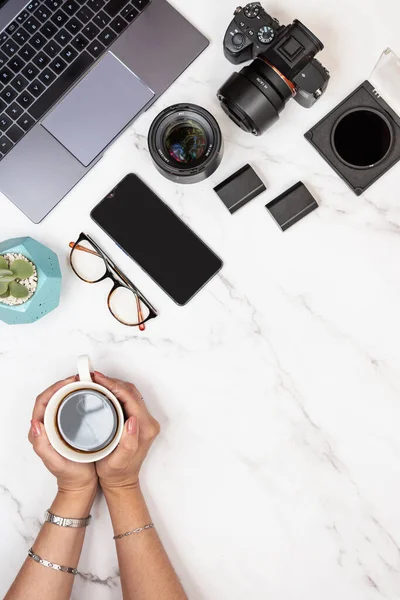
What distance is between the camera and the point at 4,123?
1012mm

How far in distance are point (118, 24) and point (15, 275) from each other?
1.52 ft

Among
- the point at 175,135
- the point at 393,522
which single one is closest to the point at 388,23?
the point at 175,135

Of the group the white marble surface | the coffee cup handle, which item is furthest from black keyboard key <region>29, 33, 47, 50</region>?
the coffee cup handle

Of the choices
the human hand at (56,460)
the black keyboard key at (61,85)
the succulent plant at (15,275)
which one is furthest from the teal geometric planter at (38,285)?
the black keyboard key at (61,85)

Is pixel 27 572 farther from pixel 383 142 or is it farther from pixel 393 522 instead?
pixel 383 142

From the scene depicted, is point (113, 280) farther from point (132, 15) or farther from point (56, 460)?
point (132, 15)

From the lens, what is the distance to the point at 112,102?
3.33ft

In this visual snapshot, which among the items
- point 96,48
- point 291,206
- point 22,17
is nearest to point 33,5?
point 22,17

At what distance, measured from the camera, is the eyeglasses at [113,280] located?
1011 millimetres

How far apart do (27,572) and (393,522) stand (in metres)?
0.59

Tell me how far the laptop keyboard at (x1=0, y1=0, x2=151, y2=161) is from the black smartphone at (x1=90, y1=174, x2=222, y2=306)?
7.6 inches

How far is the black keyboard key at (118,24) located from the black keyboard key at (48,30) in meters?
0.10

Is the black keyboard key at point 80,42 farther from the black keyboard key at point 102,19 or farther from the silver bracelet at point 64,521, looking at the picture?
the silver bracelet at point 64,521

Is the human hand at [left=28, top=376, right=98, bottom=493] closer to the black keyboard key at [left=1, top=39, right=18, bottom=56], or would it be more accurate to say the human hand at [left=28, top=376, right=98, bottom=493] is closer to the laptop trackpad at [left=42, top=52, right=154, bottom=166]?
the laptop trackpad at [left=42, top=52, right=154, bottom=166]
